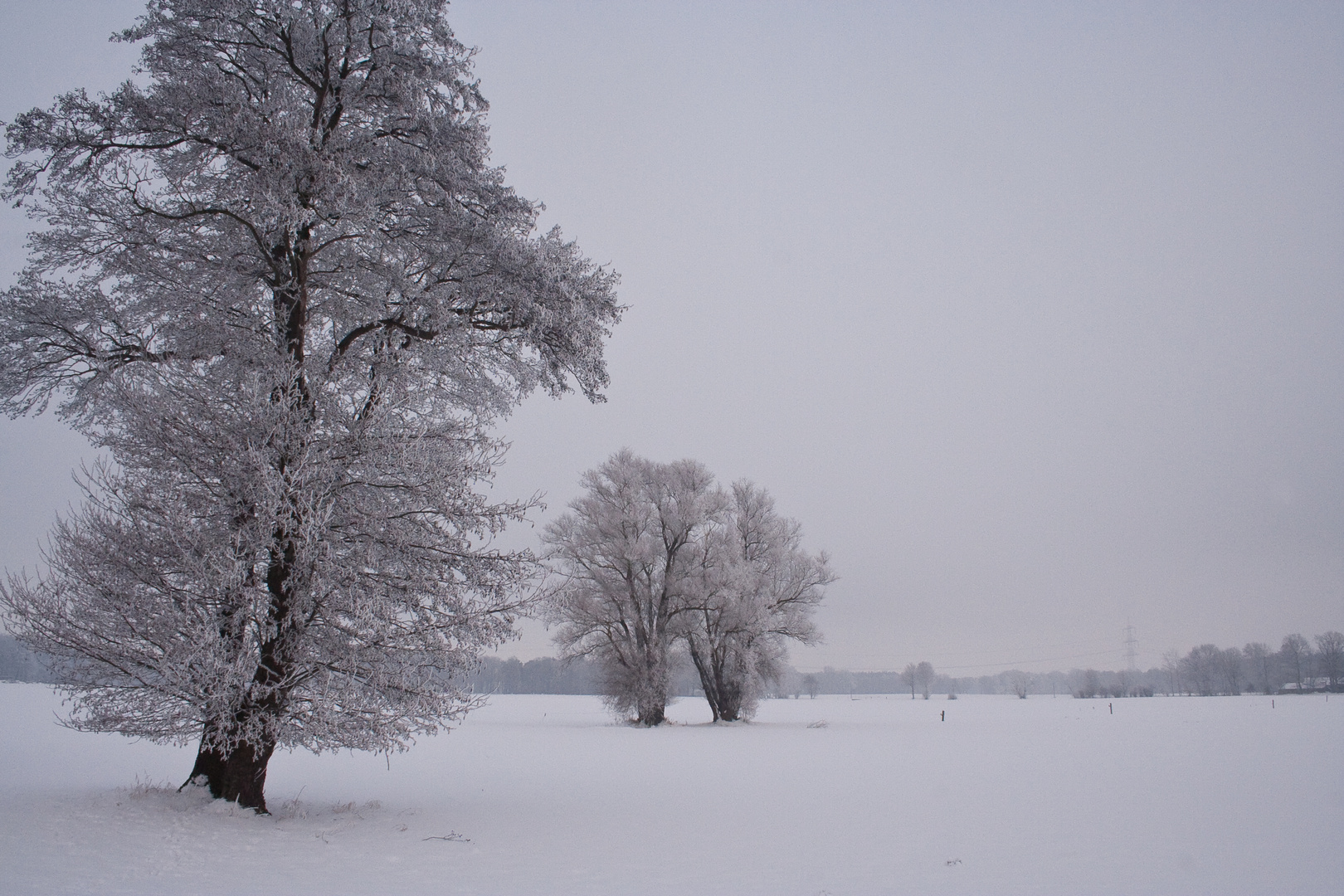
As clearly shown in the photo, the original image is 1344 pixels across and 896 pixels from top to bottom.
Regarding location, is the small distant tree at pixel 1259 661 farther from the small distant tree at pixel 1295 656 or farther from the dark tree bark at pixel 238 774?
the dark tree bark at pixel 238 774

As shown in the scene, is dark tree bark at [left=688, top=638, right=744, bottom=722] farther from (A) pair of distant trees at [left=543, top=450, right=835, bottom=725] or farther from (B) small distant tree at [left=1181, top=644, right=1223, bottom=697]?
(B) small distant tree at [left=1181, top=644, right=1223, bottom=697]

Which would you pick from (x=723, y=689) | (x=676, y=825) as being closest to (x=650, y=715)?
(x=723, y=689)

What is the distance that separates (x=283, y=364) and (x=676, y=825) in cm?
814

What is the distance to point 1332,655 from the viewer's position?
395 ft

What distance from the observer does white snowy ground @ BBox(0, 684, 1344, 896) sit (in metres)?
7.21

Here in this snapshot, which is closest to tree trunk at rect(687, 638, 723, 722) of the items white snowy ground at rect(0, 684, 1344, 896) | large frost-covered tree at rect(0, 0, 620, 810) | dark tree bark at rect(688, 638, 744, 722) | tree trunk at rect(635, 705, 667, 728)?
dark tree bark at rect(688, 638, 744, 722)

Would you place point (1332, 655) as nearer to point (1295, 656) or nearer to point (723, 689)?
point (1295, 656)

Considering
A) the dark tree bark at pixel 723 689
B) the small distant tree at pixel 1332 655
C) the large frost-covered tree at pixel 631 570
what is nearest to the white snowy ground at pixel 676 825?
the large frost-covered tree at pixel 631 570

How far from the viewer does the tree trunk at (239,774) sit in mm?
9367

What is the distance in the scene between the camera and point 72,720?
A: 8.35 m

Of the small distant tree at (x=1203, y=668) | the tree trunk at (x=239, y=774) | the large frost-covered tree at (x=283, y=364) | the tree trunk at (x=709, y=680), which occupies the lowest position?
the small distant tree at (x=1203, y=668)

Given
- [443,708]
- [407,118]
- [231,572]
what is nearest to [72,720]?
[231,572]

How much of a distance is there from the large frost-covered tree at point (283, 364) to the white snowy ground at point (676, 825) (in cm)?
132

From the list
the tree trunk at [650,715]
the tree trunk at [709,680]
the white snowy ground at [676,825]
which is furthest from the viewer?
the tree trunk at [709,680]
